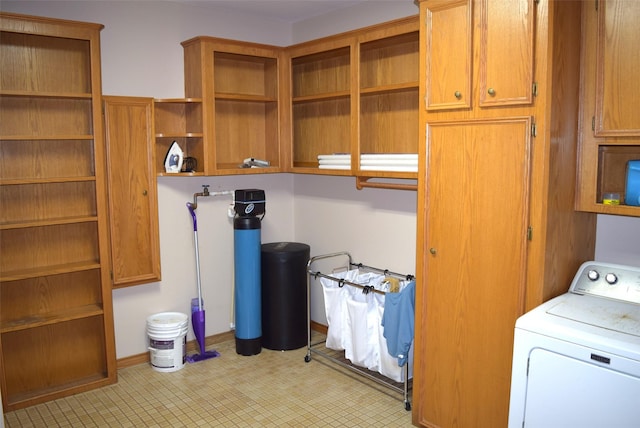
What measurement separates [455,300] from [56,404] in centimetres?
253

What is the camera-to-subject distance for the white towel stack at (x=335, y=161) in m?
3.70

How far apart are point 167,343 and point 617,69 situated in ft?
10.4

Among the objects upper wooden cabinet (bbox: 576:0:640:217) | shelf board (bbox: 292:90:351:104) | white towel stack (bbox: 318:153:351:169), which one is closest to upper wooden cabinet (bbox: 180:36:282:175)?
shelf board (bbox: 292:90:351:104)

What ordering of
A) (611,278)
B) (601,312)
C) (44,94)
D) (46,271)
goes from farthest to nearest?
→ (46,271) → (44,94) → (611,278) → (601,312)

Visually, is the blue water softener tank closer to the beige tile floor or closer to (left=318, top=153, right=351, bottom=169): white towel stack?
the beige tile floor

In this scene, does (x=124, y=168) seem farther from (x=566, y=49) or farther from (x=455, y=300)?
(x=566, y=49)

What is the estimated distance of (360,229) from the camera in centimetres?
405

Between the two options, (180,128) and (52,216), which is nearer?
(52,216)

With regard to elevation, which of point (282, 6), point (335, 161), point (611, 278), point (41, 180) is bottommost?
point (611, 278)

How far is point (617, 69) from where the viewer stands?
91.5 inches

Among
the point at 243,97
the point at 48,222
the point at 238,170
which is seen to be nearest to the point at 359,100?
the point at 243,97

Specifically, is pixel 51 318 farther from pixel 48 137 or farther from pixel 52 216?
pixel 48 137

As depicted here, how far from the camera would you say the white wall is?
3627 millimetres

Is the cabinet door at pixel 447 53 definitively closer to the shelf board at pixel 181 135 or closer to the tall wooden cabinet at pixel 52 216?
the shelf board at pixel 181 135
